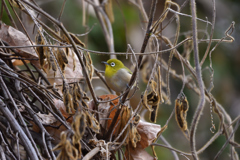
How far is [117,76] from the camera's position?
288 cm

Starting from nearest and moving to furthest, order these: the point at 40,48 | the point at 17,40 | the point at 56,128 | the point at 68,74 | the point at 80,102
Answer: the point at 80,102 < the point at 40,48 < the point at 56,128 < the point at 17,40 < the point at 68,74

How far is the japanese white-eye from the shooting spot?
109 inches

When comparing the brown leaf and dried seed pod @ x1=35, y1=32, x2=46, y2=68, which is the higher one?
dried seed pod @ x1=35, y1=32, x2=46, y2=68

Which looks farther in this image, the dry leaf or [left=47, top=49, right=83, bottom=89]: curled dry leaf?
[left=47, top=49, right=83, bottom=89]: curled dry leaf

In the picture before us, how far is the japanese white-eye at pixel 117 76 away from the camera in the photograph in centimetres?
276

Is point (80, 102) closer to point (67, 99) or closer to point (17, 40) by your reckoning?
point (67, 99)

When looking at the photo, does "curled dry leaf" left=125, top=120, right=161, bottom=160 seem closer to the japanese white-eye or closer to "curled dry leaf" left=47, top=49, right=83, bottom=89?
"curled dry leaf" left=47, top=49, right=83, bottom=89

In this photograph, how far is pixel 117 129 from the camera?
1.68 meters

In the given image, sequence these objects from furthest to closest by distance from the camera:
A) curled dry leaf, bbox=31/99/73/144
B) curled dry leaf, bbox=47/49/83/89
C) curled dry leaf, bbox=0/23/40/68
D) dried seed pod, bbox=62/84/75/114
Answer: curled dry leaf, bbox=47/49/83/89 < curled dry leaf, bbox=0/23/40/68 < curled dry leaf, bbox=31/99/73/144 < dried seed pod, bbox=62/84/75/114

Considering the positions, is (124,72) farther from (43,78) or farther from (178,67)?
(178,67)

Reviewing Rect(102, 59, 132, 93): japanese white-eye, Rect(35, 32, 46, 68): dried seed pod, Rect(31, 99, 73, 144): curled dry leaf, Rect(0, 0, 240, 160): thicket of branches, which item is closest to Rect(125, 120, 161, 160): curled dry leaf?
Rect(0, 0, 240, 160): thicket of branches

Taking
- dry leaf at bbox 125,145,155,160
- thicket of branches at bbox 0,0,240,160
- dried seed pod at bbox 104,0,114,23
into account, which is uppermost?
dried seed pod at bbox 104,0,114,23

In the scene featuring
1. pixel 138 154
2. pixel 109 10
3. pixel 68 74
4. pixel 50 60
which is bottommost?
pixel 138 154

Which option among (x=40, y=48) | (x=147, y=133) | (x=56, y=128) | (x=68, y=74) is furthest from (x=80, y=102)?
(x=68, y=74)
